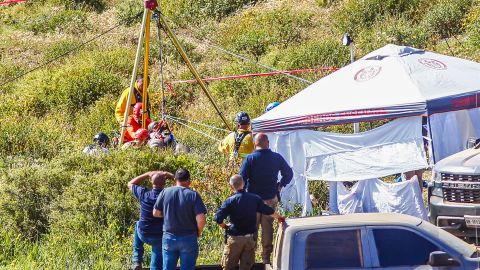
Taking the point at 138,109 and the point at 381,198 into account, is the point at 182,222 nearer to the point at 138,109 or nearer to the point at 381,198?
the point at 381,198

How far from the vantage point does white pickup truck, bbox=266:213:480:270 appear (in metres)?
9.44

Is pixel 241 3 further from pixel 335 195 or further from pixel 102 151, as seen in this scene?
pixel 335 195

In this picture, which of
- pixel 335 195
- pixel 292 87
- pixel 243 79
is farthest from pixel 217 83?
pixel 335 195

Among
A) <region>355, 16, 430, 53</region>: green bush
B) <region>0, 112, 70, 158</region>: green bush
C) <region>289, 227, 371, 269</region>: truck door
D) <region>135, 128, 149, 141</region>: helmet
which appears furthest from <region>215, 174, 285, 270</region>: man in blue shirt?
<region>355, 16, 430, 53</region>: green bush

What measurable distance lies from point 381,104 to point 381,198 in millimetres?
1402

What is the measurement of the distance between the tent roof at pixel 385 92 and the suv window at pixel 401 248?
4.67 meters

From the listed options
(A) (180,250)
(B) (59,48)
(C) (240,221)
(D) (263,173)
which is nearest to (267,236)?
(D) (263,173)

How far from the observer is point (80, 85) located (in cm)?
2612

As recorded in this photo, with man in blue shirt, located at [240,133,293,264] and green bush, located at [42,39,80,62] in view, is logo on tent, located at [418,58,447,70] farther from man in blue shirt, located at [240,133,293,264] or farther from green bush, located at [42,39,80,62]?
green bush, located at [42,39,80,62]

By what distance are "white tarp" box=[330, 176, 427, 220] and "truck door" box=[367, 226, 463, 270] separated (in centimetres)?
459

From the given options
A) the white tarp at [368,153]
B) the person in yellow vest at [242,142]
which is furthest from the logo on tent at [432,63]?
the person in yellow vest at [242,142]

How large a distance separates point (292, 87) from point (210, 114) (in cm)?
215

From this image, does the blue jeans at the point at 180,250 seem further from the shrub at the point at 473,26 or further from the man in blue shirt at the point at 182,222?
the shrub at the point at 473,26

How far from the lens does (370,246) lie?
9523 mm
